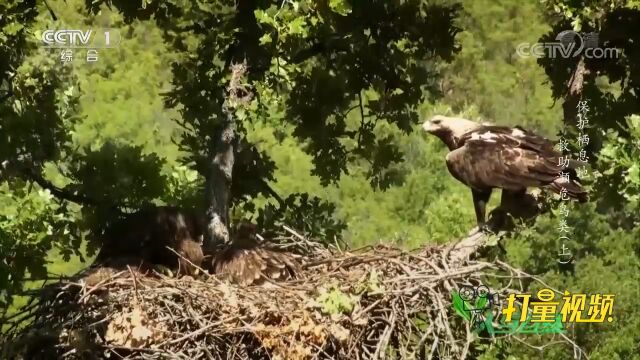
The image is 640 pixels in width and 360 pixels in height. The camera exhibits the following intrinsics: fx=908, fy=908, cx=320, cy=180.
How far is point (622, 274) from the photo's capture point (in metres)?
19.1

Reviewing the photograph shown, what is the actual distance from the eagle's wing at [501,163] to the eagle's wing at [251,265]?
1326 mm

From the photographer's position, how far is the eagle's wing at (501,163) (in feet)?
19.2

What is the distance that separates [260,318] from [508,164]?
6.33ft

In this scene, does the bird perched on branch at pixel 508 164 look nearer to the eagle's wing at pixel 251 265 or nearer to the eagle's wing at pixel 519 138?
the eagle's wing at pixel 519 138

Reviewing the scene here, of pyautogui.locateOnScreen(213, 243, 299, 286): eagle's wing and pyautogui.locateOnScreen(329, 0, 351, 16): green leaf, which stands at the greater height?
pyautogui.locateOnScreen(329, 0, 351, 16): green leaf

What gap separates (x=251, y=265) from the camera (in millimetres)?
5969

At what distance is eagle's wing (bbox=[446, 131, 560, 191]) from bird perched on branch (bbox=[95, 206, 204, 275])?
1929 mm

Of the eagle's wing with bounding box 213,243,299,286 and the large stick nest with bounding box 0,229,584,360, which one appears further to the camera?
the eagle's wing with bounding box 213,243,299,286

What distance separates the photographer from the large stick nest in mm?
5203

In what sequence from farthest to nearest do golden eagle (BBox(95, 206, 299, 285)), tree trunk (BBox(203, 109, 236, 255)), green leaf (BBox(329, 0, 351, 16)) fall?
tree trunk (BBox(203, 109, 236, 255)), golden eagle (BBox(95, 206, 299, 285)), green leaf (BBox(329, 0, 351, 16))

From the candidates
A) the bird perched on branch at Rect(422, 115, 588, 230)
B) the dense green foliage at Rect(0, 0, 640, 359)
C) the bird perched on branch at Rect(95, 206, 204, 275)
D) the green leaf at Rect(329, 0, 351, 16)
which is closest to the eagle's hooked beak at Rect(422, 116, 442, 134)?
the bird perched on branch at Rect(422, 115, 588, 230)

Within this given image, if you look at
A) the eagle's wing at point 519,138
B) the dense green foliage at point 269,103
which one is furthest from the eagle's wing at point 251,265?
the eagle's wing at point 519,138

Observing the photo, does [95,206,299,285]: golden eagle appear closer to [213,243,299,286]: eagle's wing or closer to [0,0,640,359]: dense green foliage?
[213,243,299,286]: eagle's wing

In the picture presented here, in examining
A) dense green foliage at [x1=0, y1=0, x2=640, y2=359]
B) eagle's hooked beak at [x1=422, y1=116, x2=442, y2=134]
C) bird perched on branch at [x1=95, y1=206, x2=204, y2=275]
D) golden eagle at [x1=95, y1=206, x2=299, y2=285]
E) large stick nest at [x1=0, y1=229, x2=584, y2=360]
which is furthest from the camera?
eagle's hooked beak at [x1=422, y1=116, x2=442, y2=134]
